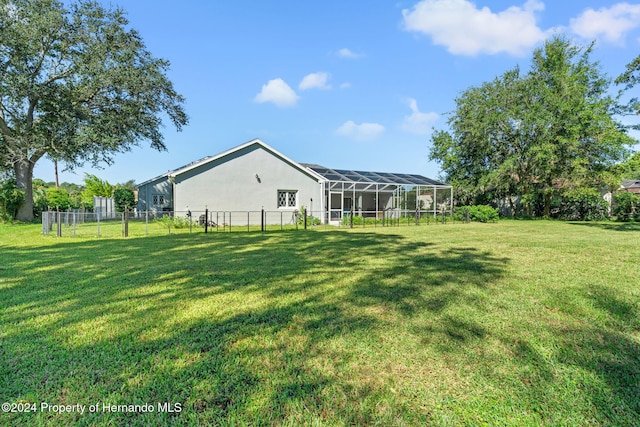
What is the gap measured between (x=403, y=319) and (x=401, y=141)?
63.5 ft

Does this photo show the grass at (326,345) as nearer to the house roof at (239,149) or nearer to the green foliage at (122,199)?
the house roof at (239,149)

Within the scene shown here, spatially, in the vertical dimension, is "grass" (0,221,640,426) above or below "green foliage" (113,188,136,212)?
below

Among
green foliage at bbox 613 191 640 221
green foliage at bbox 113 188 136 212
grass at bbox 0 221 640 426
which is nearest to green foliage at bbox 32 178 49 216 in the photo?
green foliage at bbox 113 188 136 212

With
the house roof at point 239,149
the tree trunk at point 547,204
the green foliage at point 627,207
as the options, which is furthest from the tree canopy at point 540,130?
the house roof at point 239,149

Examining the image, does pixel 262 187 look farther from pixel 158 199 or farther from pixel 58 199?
pixel 58 199

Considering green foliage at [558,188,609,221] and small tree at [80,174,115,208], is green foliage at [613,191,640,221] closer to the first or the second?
green foliage at [558,188,609,221]

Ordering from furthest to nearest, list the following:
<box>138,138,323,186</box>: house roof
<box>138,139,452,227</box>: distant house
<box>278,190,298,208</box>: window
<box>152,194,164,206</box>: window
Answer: <box>152,194,164,206</box>: window
<box>278,190,298,208</box>: window
<box>138,139,452,227</box>: distant house
<box>138,138,323,186</box>: house roof

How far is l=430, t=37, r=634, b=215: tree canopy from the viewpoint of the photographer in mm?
19406

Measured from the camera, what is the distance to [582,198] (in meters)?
21.4

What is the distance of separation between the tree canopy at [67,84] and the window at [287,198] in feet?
32.0

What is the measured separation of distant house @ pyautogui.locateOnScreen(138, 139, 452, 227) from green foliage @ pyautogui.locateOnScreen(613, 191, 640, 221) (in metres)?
10.7

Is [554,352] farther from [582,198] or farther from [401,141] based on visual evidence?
[582,198]

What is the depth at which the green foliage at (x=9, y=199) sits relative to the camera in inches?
571

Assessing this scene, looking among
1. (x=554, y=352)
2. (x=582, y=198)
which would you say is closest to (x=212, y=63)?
(x=554, y=352)
